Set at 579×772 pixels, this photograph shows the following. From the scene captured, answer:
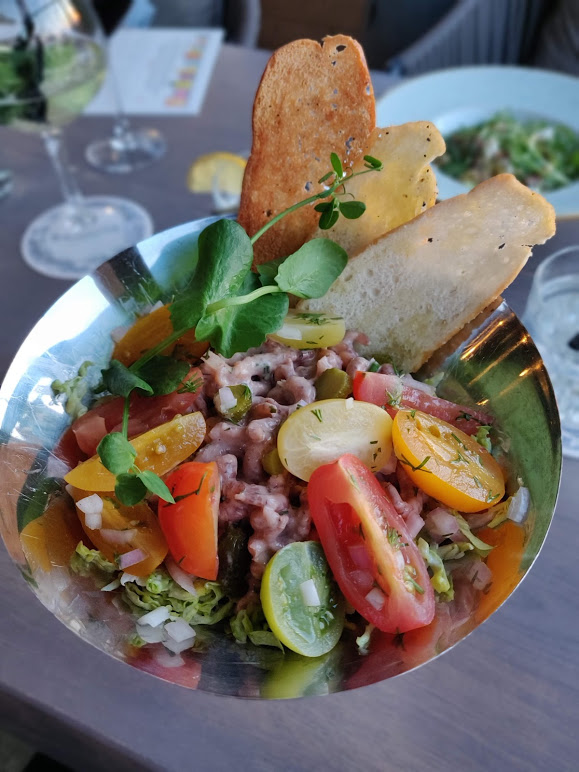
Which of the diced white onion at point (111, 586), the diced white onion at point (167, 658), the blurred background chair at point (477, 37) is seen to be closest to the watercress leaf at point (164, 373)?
the diced white onion at point (111, 586)

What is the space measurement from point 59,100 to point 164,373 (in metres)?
1.14

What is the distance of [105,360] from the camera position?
1295mm

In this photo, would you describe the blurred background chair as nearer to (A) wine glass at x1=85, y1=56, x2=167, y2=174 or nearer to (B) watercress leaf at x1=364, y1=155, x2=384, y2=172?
(A) wine glass at x1=85, y1=56, x2=167, y2=174

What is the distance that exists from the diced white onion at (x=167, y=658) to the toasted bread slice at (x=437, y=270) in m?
0.67

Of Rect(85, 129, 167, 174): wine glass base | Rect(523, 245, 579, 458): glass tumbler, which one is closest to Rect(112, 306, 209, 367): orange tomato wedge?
Rect(523, 245, 579, 458): glass tumbler

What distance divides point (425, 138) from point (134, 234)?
1171mm

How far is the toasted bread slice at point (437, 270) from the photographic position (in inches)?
45.5

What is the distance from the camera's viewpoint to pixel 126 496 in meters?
0.99

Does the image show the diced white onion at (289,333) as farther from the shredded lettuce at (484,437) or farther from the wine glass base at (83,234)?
the wine glass base at (83,234)

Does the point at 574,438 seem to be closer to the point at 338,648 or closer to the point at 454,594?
the point at 454,594

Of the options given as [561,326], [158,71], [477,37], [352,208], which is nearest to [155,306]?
[352,208]

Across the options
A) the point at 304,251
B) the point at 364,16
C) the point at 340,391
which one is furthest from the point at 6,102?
the point at 364,16

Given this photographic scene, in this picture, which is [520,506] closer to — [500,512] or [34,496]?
[500,512]

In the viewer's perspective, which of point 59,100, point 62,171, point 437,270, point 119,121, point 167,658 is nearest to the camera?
point 167,658
